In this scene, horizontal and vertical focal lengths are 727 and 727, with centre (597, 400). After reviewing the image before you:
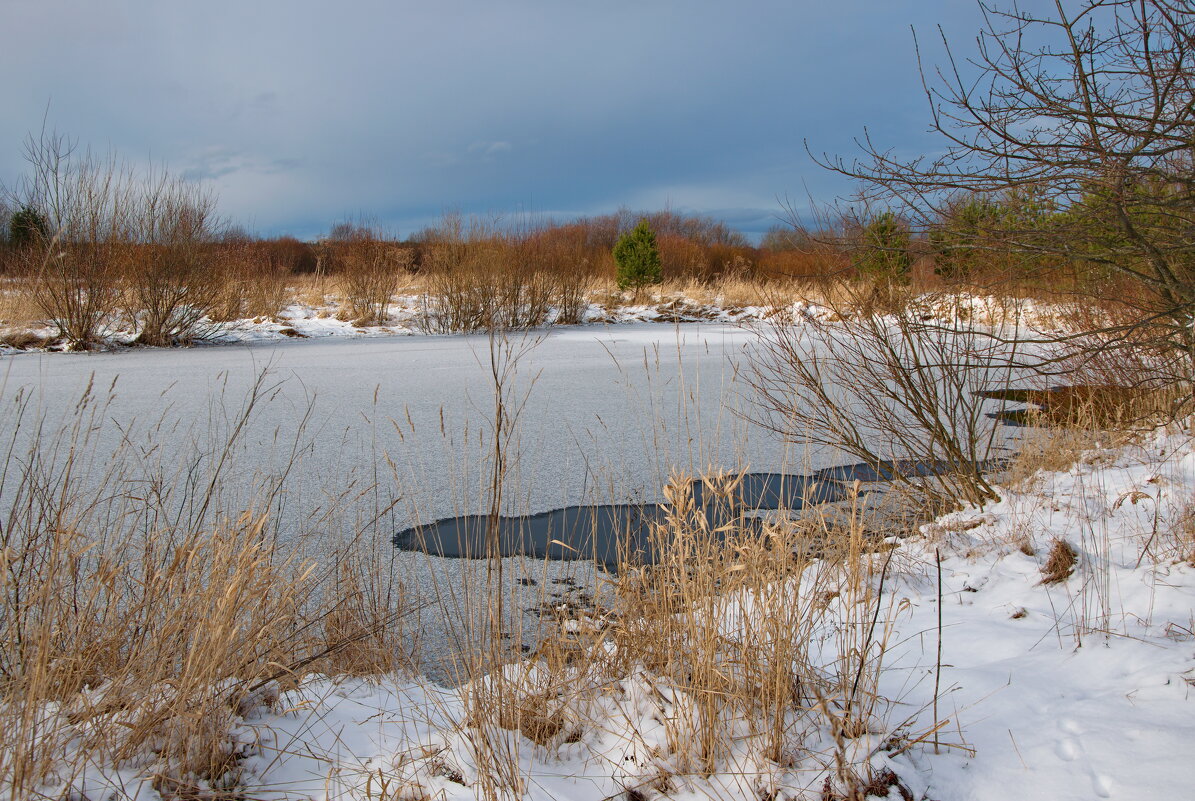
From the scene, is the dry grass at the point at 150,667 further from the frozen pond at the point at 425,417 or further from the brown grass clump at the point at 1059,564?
the brown grass clump at the point at 1059,564

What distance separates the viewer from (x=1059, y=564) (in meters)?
2.29

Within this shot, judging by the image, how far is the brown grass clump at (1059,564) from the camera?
2.27 meters

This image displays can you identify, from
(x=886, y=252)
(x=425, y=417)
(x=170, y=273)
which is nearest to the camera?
(x=886, y=252)

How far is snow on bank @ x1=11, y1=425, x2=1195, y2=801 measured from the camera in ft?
4.42

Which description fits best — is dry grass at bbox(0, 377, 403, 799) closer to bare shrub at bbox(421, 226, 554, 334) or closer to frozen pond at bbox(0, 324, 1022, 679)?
frozen pond at bbox(0, 324, 1022, 679)

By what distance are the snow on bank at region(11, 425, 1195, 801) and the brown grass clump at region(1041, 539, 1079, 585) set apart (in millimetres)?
77

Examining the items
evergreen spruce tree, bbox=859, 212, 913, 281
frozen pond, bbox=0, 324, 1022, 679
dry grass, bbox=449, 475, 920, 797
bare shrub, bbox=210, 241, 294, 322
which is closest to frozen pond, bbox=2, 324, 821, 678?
frozen pond, bbox=0, 324, 1022, 679

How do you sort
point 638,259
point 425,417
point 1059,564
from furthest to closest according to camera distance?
point 638,259 < point 425,417 < point 1059,564

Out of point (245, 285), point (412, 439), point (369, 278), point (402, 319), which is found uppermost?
point (369, 278)

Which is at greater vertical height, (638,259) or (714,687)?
(638,259)

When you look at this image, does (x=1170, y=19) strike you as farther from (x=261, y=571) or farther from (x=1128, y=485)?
(x=261, y=571)

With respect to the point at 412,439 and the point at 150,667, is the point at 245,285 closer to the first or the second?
the point at 412,439

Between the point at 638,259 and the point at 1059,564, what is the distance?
15.7m

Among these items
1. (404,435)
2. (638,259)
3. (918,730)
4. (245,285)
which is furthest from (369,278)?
(918,730)
